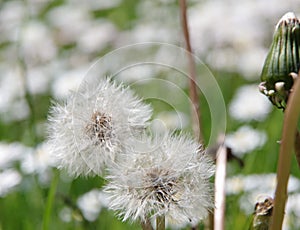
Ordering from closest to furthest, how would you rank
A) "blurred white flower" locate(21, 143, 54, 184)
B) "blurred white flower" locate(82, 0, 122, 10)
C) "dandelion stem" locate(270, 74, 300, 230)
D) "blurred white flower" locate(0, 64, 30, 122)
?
"dandelion stem" locate(270, 74, 300, 230) → "blurred white flower" locate(21, 143, 54, 184) → "blurred white flower" locate(0, 64, 30, 122) → "blurred white flower" locate(82, 0, 122, 10)

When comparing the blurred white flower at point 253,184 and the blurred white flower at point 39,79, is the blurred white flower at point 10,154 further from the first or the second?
the blurred white flower at point 39,79

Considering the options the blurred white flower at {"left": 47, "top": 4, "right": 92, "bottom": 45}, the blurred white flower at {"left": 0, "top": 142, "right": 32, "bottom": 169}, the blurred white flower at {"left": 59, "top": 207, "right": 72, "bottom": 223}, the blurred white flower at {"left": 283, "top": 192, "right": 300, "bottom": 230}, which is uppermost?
the blurred white flower at {"left": 47, "top": 4, "right": 92, "bottom": 45}

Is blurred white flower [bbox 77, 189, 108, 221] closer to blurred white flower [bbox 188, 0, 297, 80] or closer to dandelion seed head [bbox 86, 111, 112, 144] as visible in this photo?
dandelion seed head [bbox 86, 111, 112, 144]

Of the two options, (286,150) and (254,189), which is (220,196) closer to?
(286,150)

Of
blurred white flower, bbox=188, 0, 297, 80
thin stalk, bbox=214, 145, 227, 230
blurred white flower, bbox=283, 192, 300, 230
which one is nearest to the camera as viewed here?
thin stalk, bbox=214, 145, 227, 230

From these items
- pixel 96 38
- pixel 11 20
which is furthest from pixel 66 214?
pixel 11 20

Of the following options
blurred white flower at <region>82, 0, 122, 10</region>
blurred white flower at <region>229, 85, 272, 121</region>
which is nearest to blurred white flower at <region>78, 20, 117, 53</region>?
blurred white flower at <region>82, 0, 122, 10</region>

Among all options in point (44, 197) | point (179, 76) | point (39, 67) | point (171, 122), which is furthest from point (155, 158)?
point (39, 67)

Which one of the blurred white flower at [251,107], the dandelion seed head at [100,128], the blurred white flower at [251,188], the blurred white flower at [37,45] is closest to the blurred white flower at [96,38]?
the blurred white flower at [37,45]
